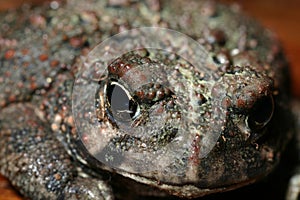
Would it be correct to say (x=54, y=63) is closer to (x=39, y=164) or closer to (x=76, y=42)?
(x=76, y=42)

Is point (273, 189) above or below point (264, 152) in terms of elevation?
below

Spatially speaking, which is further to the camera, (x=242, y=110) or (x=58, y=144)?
(x=58, y=144)

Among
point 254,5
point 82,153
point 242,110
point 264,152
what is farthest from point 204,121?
point 254,5

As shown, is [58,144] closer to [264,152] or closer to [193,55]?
[193,55]

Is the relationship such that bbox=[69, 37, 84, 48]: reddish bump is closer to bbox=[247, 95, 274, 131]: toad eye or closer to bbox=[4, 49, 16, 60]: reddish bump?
bbox=[4, 49, 16, 60]: reddish bump

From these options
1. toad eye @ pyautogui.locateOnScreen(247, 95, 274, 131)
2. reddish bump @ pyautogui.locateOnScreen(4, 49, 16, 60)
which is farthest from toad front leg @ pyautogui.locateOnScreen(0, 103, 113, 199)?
toad eye @ pyautogui.locateOnScreen(247, 95, 274, 131)

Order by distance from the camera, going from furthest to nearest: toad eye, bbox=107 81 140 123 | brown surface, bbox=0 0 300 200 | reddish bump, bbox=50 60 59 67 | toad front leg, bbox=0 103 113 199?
brown surface, bbox=0 0 300 200 < reddish bump, bbox=50 60 59 67 < toad front leg, bbox=0 103 113 199 < toad eye, bbox=107 81 140 123

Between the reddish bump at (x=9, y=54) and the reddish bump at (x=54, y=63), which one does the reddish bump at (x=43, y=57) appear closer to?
the reddish bump at (x=54, y=63)
